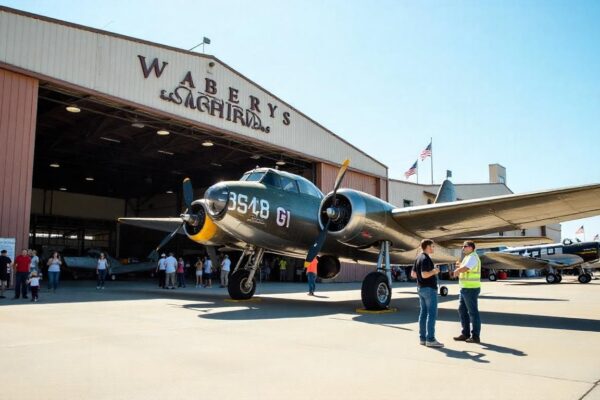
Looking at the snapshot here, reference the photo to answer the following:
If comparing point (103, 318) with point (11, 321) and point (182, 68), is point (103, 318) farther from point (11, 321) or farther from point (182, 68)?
point (182, 68)

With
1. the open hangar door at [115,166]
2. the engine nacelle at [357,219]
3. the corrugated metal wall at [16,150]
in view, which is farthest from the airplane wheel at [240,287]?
the open hangar door at [115,166]

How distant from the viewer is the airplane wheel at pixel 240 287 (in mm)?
14398

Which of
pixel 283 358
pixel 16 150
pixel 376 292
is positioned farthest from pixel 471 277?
pixel 16 150

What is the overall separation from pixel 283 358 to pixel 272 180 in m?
7.64

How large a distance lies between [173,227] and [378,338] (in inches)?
477

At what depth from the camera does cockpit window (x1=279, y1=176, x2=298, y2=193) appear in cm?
1355

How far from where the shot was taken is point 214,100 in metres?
24.0

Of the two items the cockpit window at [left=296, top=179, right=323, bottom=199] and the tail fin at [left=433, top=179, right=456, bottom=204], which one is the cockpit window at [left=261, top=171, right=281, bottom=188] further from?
the tail fin at [left=433, top=179, right=456, bottom=204]

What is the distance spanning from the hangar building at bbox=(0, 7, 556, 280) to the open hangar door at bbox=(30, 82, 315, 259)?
0.11 m

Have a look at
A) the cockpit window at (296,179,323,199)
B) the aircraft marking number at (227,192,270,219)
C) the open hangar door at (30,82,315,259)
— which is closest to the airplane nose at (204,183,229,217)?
the aircraft marking number at (227,192,270,219)

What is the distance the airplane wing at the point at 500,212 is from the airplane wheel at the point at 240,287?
5.08 metres

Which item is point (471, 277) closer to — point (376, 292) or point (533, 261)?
point (376, 292)

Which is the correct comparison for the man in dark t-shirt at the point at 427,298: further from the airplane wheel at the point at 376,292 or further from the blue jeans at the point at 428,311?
the airplane wheel at the point at 376,292

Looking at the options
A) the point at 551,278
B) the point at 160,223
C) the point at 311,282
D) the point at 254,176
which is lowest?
the point at 551,278
